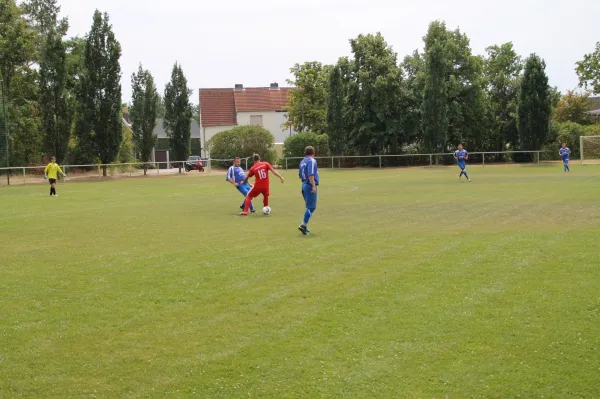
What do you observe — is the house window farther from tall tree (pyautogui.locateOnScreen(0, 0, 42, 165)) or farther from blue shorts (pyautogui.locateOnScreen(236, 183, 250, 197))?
blue shorts (pyautogui.locateOnScreen(236, 183, 250, 197))

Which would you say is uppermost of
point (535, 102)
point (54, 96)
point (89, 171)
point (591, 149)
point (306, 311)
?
point (54, 96)

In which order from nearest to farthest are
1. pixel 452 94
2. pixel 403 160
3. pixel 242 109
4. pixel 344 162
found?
pixel 452 94, pixel 403 160, pixel 344 162, pixel 242 109

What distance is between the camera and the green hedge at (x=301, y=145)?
169 feet

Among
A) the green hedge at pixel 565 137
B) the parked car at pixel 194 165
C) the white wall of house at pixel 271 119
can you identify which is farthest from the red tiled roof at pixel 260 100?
the green hedge at pixel 565 137

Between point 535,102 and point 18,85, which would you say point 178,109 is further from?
point 535,102

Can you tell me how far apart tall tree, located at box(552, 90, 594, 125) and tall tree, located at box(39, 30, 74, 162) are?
48.3m

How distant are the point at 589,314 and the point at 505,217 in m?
8.30

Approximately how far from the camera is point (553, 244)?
406 inches

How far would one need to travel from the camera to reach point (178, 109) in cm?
4997

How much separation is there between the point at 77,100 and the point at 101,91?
1790 millimetres

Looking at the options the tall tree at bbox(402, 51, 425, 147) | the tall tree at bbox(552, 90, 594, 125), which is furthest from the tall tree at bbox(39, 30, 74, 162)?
the tall tree at bbox(552, 90, 594, 125)

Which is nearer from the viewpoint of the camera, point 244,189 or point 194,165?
point 244,189

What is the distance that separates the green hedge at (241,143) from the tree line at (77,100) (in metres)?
3.23

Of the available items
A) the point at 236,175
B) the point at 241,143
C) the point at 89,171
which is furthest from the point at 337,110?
the point at 236,175
